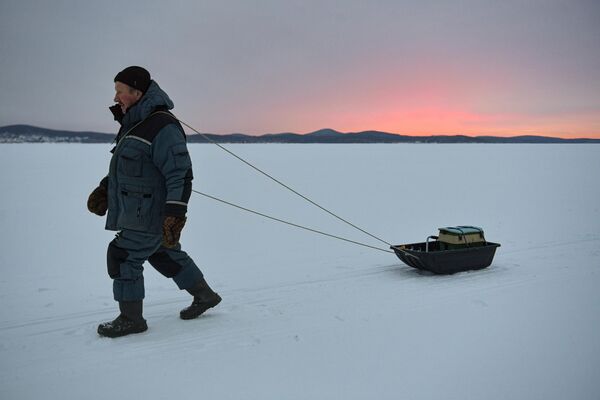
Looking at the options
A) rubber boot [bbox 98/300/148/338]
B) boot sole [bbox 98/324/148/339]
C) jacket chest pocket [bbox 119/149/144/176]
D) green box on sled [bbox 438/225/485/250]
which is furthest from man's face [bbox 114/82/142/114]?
green box on sled [bbox 438/225/485/250]

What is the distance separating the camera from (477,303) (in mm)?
4504

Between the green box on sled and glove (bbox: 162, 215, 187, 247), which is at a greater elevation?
glove (bbox: 162, 215, 187, 247)

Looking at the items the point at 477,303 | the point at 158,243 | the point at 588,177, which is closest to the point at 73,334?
the point at 158,243

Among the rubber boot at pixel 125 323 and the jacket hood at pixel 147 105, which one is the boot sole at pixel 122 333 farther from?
the jacket hood at pixel 147 105

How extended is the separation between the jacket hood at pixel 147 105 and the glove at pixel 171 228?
86 centimetres

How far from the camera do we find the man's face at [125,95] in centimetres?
363

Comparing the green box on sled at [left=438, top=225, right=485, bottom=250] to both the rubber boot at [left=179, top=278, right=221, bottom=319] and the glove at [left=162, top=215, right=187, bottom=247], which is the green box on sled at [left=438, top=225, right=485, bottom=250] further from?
the glove at [left=162, top=215, right=187, bottom=247]

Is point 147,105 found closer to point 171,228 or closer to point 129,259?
point 171,228

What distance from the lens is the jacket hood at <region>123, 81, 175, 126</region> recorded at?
Result: 3643 mm

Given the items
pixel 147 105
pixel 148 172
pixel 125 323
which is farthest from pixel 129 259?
pixel 147 105

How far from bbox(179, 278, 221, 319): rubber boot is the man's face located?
1.64 m

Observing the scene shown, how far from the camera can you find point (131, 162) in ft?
11.6

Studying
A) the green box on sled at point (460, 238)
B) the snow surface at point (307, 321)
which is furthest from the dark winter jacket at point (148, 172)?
the green box on sled at point (460, 238)

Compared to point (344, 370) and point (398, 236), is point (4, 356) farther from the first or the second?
point (398, 236)
